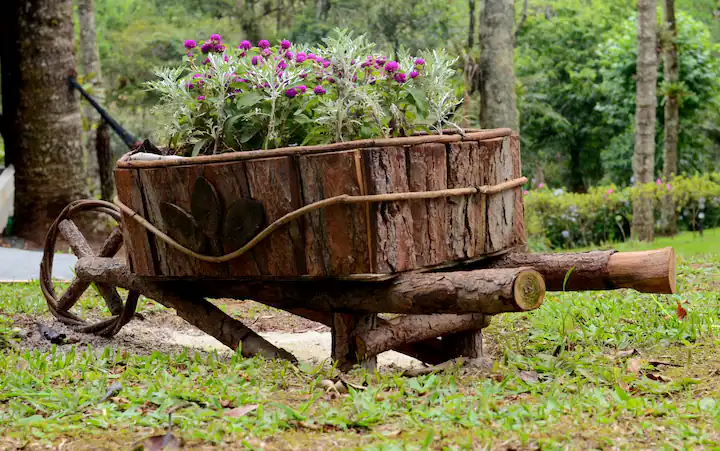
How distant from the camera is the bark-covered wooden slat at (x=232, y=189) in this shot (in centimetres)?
357

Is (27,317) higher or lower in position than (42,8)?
lower

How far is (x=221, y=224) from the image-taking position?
12.1 ft

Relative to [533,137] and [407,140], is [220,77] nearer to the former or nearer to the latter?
[407,140]

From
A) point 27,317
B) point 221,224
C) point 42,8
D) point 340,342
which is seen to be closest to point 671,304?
point 340,342

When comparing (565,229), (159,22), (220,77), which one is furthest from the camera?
(159,22)

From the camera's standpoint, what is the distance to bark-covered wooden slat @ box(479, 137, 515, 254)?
3822 mm

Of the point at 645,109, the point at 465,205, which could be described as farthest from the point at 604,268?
the point at 645,109

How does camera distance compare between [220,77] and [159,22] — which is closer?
[220,77]

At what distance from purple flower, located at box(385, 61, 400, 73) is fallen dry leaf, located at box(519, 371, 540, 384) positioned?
143 centimetres

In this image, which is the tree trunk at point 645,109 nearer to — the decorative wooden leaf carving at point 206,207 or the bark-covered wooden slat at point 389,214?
the bark-covered wooden slat at point 389,214

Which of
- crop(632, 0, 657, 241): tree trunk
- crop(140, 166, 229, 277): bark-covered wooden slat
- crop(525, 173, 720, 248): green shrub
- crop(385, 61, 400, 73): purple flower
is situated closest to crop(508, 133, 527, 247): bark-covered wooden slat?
crop(385, 61, 400, 73): purple flower

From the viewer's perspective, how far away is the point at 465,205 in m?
3.70

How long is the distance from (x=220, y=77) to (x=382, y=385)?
1611 millimetres

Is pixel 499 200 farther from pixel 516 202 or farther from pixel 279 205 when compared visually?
pixel 279 205
